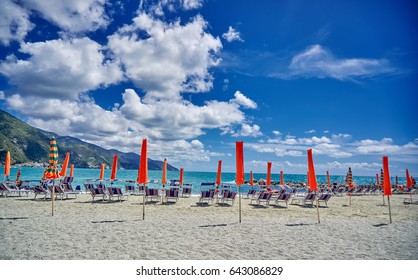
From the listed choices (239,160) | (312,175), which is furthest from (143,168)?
(312,175)

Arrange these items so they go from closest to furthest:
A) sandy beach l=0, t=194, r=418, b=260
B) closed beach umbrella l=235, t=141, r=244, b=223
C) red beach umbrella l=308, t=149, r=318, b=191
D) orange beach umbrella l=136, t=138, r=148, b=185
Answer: sandy beach l=0, t=194, r=418, b=260 → red beach umbrella l=308, t=149, r=318, b=191 → closed beach umbrella l=235, t=141, r=244, b=223 → orange beach umbrella l=136, t=138, r=148, b=185

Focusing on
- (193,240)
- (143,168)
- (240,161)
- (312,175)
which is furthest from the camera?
(143,168)

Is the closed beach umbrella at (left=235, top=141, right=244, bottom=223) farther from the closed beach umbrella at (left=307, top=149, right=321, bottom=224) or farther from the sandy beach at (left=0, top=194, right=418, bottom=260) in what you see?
the closed beach umbrella at (left=307, top=149, right=321, bottom=224)

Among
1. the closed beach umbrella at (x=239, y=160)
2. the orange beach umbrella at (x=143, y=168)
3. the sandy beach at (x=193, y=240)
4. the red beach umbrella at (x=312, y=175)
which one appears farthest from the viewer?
the orange beach umbrella at (x=143, y=168)

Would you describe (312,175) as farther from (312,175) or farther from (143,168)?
(143,168)

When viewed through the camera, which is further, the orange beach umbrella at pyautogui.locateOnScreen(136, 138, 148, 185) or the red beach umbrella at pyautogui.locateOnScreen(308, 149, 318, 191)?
the orange beach umbrella at pyautogui.locateOnScreen(136, 138, 148, 185)

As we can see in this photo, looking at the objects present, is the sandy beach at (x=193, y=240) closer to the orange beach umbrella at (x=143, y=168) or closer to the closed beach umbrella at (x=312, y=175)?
the closed beach umbrella at (x=312, y=175)

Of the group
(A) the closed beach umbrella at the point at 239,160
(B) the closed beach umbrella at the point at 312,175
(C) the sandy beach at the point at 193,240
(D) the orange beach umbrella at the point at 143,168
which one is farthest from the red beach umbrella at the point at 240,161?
(D) the orange beach umbrella at the point at 143,168

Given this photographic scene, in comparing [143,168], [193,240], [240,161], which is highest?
[240,161]

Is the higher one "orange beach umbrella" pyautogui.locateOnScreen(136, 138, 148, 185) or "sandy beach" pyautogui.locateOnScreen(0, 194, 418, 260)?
"orange beach umbrella" pyautogui.locateOnScreen(136, 138, 148, 185)

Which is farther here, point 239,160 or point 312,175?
point 239,160

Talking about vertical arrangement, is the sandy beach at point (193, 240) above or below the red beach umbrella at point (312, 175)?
below

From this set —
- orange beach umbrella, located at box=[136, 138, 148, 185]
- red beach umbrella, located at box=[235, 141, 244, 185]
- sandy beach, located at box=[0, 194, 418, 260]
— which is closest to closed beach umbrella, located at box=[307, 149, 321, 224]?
sandy beach, located at box=[0, 194, 418, 260]
